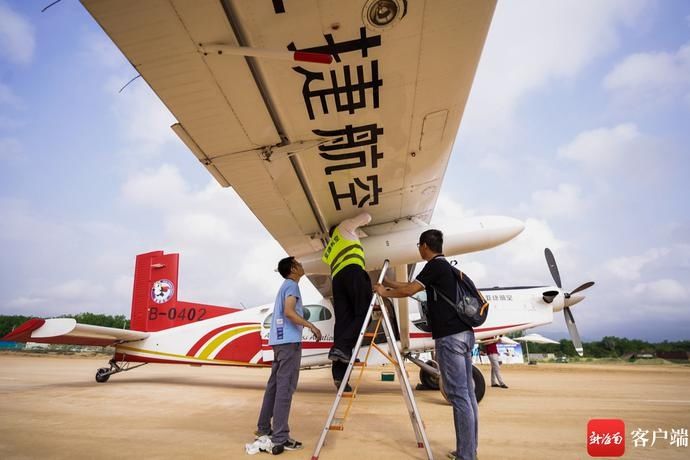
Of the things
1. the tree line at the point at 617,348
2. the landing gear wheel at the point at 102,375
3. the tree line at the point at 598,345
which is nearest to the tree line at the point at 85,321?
the tree line at the point at 598,345

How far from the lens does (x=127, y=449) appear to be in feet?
9.95

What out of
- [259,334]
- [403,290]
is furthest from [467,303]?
[259,334]

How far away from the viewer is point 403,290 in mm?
2834

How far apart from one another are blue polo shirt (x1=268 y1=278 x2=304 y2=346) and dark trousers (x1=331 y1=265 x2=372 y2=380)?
1.83ft

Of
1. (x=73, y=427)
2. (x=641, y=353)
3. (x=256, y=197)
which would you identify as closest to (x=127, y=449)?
(x=73, y=427)

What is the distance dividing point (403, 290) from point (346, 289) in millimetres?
1349

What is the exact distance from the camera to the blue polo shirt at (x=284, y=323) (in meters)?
3.20

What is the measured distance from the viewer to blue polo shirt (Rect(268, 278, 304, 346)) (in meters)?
3.20

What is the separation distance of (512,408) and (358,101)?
16.5 ft

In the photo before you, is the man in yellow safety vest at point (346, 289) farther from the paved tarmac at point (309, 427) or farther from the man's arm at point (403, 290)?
the man's arm at point (403, 290)

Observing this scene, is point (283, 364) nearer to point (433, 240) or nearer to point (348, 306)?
point (348, 306)

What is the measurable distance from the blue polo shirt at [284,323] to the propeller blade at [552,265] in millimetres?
8551

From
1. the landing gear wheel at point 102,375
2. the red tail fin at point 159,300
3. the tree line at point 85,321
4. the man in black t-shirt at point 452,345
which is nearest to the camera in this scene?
the man in black t-shirt at point 452,345

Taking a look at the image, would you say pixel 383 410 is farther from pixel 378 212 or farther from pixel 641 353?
pixel 641 353
